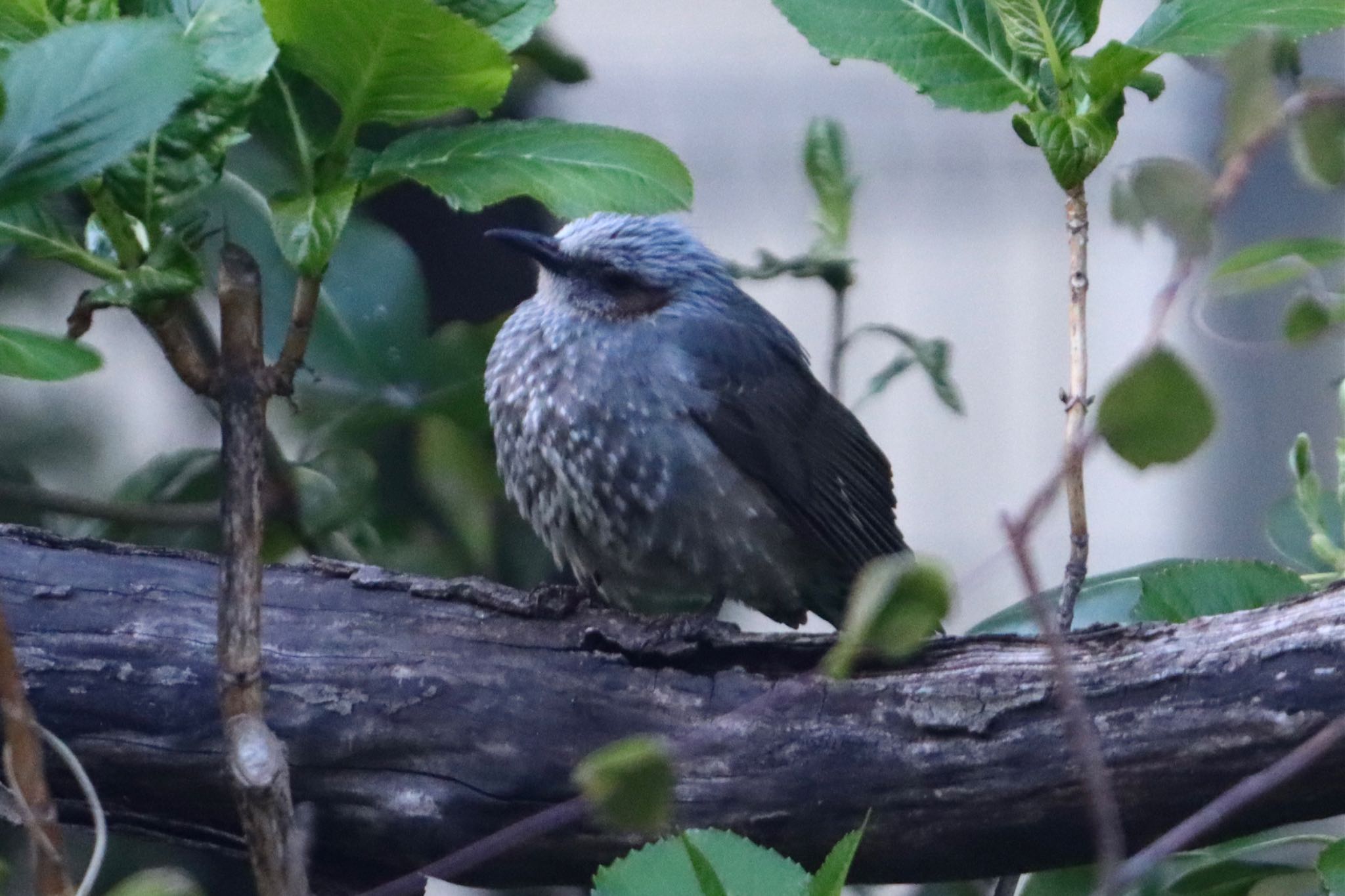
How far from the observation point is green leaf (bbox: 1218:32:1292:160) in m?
1.34

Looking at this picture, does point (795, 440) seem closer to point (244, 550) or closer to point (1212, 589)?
point (1212, 589)

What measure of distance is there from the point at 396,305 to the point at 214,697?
677mm

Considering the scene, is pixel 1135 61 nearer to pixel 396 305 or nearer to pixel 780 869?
pixel 780 869

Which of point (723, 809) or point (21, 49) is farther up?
point (21, 49)

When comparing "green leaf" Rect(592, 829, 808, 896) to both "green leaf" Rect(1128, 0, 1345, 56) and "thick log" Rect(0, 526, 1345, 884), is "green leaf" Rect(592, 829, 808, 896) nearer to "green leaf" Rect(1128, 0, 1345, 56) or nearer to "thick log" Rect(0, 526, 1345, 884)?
"thick log" Rect(0, 526, 1345, 884)

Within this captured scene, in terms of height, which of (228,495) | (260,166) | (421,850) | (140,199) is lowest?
(421,850)

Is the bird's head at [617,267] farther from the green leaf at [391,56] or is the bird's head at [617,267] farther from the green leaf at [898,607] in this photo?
the green leaf at [898,607]

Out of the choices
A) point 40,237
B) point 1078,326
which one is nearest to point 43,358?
point 40,237

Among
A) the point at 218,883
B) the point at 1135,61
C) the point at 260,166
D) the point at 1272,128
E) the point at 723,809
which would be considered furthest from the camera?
the point at 218,883

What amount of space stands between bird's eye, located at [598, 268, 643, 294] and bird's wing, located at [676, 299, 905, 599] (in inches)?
7.1

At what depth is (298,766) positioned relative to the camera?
71.4 inches

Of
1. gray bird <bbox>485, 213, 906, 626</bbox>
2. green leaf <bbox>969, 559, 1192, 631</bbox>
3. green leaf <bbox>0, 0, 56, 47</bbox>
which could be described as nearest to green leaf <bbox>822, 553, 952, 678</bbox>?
green leaf <bbox>0, 0, 56, 47</bbox>

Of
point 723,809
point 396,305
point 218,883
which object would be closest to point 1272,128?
point 723,809

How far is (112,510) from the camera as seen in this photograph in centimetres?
223
